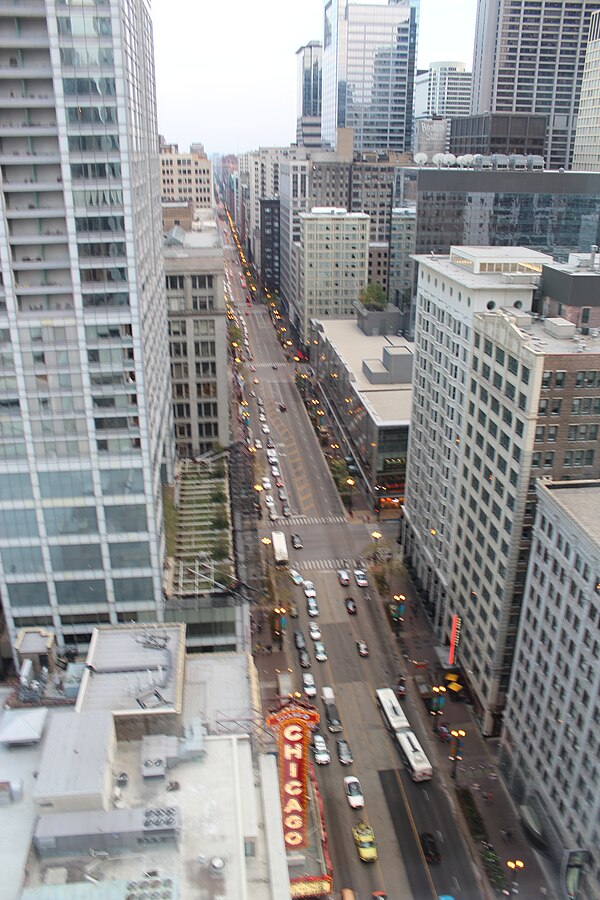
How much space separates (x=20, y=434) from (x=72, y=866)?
3765 centimetres

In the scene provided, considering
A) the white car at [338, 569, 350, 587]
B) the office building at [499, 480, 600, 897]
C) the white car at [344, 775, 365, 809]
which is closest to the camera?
the office building at [499, 480, 600, 897]

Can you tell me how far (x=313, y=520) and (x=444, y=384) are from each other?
44.2 metres

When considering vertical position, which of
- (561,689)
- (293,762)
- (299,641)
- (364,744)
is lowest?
(364,744)

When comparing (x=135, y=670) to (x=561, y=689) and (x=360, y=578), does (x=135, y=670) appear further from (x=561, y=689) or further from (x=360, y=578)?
(x=360, y=578)

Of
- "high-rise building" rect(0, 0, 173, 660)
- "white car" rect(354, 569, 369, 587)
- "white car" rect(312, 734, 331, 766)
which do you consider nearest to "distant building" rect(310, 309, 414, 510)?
"white car" rect(354, 569, 369, 587)

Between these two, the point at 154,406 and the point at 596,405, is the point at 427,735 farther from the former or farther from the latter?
the point at 154,406

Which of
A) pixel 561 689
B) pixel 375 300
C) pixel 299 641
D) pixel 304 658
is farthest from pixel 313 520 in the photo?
pixel 375 300

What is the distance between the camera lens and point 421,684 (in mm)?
87875

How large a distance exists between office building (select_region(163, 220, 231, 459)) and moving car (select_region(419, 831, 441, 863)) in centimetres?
6692

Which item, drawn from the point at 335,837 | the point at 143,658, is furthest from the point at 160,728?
the point at 335,837

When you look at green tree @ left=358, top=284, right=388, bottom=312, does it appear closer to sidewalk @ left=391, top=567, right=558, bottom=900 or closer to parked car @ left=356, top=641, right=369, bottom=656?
sidewalk @ left=391, top=567, right=558, bottom=900

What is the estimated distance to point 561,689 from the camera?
63.2 m

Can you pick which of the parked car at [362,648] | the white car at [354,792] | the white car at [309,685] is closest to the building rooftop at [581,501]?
the white car at [354,792]

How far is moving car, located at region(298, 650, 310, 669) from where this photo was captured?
91.5 m
